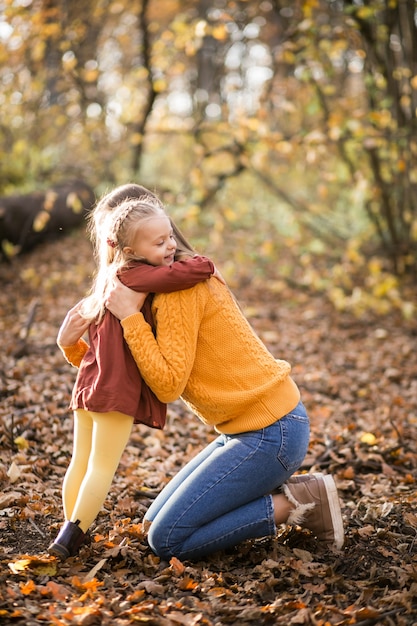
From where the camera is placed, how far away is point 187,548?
279 centimetres

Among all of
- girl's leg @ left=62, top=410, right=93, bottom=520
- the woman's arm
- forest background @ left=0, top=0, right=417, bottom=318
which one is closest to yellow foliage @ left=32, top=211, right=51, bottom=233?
forest background @ left=0, top=0, right=417, bottom=318

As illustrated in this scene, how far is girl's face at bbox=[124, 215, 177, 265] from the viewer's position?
272 centimetres

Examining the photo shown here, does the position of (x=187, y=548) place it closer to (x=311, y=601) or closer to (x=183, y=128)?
(x=311, y=601)

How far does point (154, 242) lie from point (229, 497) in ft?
3.68

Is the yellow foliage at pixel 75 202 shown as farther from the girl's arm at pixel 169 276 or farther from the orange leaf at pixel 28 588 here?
the orange leaf at pixel 28 588

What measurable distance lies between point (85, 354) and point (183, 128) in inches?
294

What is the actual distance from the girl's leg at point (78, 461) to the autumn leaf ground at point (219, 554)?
0.76ft

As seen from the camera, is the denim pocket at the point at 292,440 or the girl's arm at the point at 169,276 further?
the denim pocket at the point at 292,440

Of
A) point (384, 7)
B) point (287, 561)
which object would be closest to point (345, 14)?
point (384, 7)

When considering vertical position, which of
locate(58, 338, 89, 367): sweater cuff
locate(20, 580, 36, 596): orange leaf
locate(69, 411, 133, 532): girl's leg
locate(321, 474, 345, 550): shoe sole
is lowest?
locate(321, 474, 345, 550): shoe sole

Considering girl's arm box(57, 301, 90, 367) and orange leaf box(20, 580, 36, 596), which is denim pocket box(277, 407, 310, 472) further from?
orange leaf box(20, 580, 36, 596)

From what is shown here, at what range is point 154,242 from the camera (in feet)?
9.03

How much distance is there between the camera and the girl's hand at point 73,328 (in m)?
2.88

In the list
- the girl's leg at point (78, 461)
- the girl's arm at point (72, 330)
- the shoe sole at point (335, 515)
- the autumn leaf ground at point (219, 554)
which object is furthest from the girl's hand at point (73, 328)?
the shoe sole at point (335, 515)
